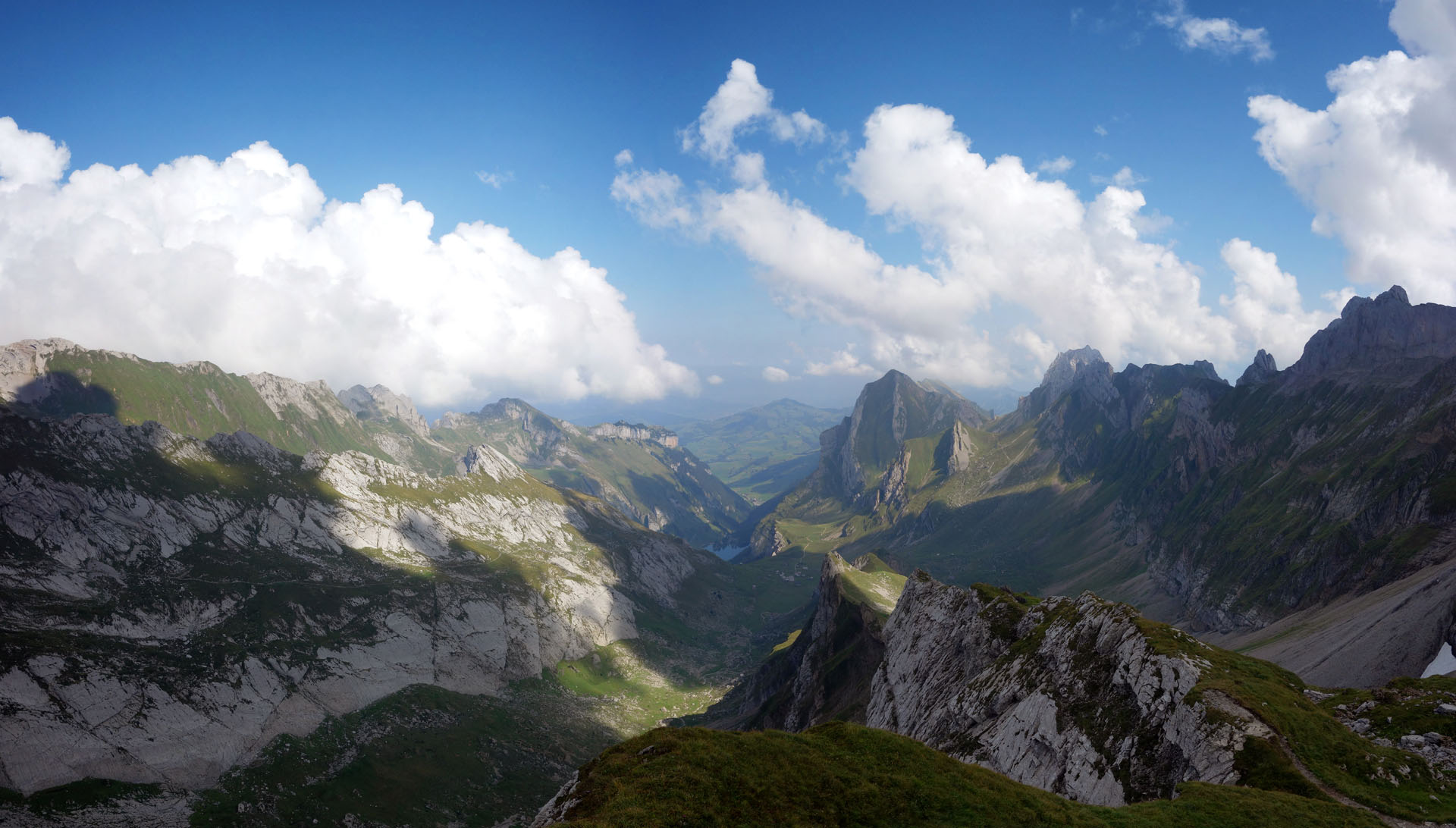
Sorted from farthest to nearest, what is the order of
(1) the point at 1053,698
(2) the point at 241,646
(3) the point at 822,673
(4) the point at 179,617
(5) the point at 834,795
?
(3) the point at 822,673, (4) the point at 179,617, (2) the point at 241,646, (1) the point at 1053,698, (5) the point at 834,795

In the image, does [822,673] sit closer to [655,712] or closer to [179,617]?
[655,712]

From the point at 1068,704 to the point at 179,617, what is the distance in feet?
537

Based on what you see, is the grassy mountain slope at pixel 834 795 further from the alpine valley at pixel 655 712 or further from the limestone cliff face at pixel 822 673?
the limestone cliff face at pixel 822 673

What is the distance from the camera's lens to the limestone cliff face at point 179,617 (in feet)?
317

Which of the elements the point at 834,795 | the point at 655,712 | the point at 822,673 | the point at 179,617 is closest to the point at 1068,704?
the point at 834,795

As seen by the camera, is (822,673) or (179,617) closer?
(179,617)

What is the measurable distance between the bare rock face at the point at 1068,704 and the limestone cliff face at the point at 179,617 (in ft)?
382

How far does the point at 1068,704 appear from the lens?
56.2m

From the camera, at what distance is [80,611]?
383 ft

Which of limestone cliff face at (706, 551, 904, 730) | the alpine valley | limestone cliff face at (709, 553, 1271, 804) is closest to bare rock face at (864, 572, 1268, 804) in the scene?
limestone cliff face at (709, 553, 1271, 804)

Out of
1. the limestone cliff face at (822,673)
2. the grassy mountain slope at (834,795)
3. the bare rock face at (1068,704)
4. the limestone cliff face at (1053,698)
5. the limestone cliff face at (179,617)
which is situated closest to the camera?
the grassy mountain slope at (834,795)

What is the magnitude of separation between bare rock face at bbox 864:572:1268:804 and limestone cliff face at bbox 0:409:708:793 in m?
116

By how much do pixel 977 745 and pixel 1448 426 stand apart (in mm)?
200741

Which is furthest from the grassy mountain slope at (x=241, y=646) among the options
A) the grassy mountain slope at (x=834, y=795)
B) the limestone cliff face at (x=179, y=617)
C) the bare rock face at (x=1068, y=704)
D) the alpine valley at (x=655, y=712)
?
the grassy mountain slope at (x=834, y=795)
